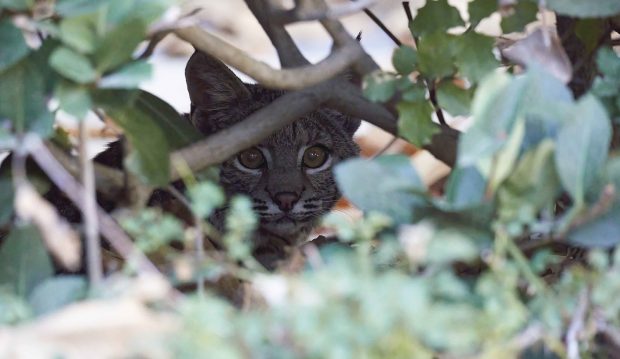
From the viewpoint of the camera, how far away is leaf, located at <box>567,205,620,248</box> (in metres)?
1.40

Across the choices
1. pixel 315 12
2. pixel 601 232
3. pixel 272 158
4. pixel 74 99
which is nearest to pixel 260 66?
pixel 315 12

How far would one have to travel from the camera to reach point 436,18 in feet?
6.02

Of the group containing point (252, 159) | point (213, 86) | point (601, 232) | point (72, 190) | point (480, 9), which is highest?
point (72, 190)

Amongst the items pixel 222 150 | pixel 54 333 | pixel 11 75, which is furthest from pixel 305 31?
pixel 54 333

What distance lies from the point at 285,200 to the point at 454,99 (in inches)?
57.3

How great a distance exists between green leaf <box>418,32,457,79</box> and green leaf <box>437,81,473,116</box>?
0.03m

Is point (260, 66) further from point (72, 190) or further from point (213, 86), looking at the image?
point (213, 86)

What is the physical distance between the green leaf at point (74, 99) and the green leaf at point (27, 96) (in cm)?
5

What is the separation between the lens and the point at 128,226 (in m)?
1.30

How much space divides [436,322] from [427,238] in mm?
177

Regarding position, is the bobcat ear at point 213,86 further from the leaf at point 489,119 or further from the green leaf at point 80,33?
the leaf at point 489,119

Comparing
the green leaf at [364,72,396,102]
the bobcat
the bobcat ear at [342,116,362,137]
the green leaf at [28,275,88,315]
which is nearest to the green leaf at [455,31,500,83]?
the green leaf at [364,72,396,102]

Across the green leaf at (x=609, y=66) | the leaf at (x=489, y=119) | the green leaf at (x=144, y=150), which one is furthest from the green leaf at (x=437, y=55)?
the green leaf at (x=144, y=150)

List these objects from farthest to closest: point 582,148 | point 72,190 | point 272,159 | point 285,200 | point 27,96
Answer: point 272,159, point 285,200, point 27,96, point 582,148, point 72,190
